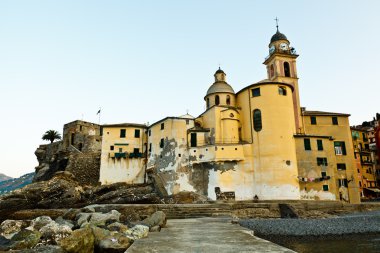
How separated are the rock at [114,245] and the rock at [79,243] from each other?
1.19 ft

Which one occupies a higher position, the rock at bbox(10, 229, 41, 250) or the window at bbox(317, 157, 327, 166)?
the window at bbox(317, 157, 327, 166)

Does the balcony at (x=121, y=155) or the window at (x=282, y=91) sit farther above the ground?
the window at (x=282, y=91)

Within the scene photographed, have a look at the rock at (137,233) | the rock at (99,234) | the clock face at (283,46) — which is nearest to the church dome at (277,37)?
the clock face at (283,46)

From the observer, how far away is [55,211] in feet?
75.0

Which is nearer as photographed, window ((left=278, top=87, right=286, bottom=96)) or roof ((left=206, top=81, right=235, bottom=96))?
window ((left=278, top=87, right=286, bottom=96))

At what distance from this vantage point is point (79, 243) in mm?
9078

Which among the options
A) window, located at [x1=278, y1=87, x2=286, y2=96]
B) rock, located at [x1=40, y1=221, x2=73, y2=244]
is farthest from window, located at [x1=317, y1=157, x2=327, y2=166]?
rock, located at [x1=40, y1=221, x2=73, y2=244]

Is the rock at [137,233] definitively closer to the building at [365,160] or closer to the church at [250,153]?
the church at [250,153]

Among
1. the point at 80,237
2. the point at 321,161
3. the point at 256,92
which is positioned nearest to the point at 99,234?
the point at 80,237

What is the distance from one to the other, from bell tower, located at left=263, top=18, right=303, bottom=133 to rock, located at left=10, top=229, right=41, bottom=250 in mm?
40231

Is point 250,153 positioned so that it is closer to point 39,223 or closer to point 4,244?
point 39,223

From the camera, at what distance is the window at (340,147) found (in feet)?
137

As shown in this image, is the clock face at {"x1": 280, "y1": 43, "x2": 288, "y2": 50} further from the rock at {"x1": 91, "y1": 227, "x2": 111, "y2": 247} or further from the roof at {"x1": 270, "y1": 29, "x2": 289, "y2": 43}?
the rock at {"x1": 91, "y1": 227, "x2": 111, "y2": 247}

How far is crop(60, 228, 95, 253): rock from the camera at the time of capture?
8.95 meters
